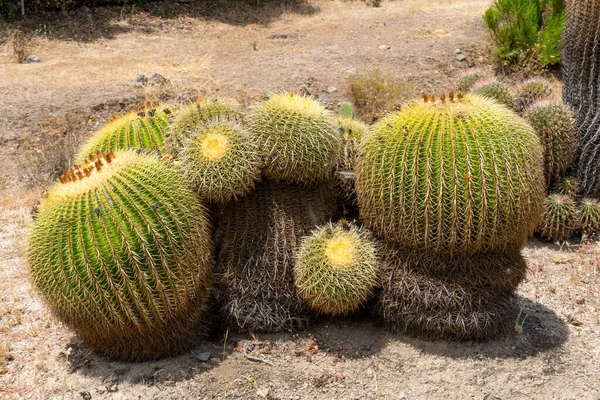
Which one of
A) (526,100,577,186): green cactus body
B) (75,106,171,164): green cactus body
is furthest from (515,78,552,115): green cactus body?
(75,106,171,164): green cactus body

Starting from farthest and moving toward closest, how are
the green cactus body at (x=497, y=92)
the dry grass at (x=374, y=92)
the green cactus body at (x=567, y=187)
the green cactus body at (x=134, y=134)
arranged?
the dry grass at (x=374, y=92) < the green cactus body at (x=497, y=92) < the green cactus body at (x=567, y=187) < the green cactus body at (x=134, y=134)

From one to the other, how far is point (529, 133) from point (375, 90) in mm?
5261

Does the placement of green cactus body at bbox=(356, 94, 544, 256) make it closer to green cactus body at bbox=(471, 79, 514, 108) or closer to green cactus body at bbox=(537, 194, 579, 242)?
green cactus body at bbox=(537, 194, 579, 242)

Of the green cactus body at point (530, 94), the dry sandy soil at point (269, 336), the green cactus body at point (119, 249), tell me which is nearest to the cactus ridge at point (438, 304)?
the dry sandy soil at point (269, 336)

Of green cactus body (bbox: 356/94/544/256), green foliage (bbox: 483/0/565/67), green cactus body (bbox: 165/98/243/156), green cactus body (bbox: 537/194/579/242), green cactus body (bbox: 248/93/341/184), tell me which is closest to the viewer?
green cactus body (bbox: 356/94/544/256)

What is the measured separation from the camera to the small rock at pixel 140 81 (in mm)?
9648

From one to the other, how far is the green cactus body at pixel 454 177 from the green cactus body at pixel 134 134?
5.22ft

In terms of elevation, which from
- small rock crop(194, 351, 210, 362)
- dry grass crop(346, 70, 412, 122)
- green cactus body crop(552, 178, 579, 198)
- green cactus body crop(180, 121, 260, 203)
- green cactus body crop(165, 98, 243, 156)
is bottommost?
small rock crop(194, 351, 210, 362)

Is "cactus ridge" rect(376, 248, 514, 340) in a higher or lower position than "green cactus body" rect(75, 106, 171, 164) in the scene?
lower

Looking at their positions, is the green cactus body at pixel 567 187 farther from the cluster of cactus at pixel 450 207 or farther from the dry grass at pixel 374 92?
the dry grass at pixel 374 92

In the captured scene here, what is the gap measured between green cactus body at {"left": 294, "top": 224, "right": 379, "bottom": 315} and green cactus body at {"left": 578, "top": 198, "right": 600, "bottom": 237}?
296 cm

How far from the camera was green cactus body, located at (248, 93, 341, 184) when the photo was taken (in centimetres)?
441

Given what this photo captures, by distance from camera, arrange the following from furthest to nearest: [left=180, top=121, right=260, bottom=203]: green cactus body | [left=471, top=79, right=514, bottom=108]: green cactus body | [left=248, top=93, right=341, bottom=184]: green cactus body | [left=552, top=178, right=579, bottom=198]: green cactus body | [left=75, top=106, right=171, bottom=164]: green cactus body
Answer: [left=471, top=79, right=514, bottom=108]: green cactus body, [left=552, top=178, right=579, bottom=198]: green cactus body, [left=75, top=106, right=171, bottom=164]: green cactus body, [left=248, top=93, right=341, bottom=184]: green cactus body, [left=180, top=121, right=260, bottom=203]: green cactus body

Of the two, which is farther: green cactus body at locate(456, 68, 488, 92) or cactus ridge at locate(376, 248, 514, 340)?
green cactus body at locate(456, 68, 488, 92)
